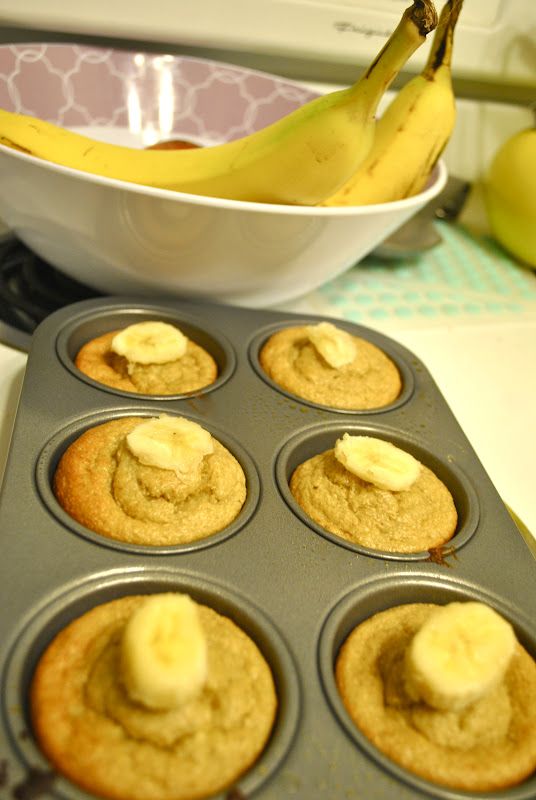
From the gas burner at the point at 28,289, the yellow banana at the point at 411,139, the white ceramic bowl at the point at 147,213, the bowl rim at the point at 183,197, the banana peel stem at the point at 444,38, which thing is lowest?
the gas burner at the point at 28,289

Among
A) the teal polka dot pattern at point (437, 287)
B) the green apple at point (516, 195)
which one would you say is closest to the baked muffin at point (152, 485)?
the teal polka dot pattern at point (437, 287)

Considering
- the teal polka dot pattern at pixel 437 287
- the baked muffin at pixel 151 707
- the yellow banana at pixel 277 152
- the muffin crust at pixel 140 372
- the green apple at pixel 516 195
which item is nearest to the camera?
the baked muffin at pixel 151 707

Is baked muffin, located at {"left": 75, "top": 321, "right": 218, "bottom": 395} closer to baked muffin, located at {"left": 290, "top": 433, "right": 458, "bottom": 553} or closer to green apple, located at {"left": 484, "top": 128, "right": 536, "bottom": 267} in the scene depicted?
baked muffin, located at {"left": 290, "top": 433, "right": 458, "bottom": 553}

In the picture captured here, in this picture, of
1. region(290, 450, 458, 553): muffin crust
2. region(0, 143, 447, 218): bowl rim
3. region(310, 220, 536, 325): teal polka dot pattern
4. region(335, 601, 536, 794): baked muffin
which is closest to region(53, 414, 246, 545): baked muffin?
region(290, 450, 458, 553): muffin crust

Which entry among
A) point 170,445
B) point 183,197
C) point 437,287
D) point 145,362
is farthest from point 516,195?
point 170,445

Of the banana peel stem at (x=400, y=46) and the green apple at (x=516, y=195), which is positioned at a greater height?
the banana peel stem at (x=400, y=46)

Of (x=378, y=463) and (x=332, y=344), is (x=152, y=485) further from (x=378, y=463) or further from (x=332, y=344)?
(x=332, y=344)

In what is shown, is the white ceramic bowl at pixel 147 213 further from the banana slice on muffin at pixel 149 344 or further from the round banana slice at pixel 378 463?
the round banana slice at pixel 378 463
